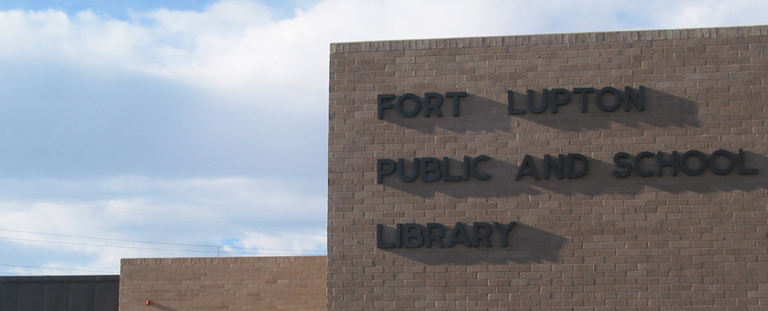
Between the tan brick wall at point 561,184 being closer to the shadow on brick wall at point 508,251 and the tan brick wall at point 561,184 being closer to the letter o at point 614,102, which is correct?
the shadow on brick wall at point 508,251

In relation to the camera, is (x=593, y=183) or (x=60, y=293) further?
(x=60, y=293)

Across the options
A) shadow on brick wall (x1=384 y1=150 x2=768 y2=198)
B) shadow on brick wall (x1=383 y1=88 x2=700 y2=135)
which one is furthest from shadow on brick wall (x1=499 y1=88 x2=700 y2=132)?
shadow on brick wall (x1=384 y1=150 x2=768 y2=198)

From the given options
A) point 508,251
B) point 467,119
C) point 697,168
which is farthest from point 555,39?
point 508,251

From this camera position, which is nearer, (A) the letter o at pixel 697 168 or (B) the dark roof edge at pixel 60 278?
(A) the letter o at pixel 697 168

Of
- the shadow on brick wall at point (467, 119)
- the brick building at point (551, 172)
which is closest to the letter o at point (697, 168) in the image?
the brick building at point (551, 172)

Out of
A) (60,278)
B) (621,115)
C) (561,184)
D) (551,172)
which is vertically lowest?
(60,278)

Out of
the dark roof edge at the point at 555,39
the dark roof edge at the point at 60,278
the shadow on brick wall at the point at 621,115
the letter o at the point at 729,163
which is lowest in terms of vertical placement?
the dark roof edge at the point at 60,278

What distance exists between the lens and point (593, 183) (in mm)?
16406

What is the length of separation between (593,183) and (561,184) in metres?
0.60

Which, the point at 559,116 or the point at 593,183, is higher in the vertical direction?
the point at 559,116

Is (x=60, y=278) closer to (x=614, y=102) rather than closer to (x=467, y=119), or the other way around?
(x=467, y=119)

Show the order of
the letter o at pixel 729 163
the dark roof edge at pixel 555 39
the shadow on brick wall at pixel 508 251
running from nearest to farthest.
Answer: the letter o at pixel 729 163 < the shadow on brick wall at pixel 508 251 < the dark roof edge at pixel 555 39

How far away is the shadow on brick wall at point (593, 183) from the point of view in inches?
636

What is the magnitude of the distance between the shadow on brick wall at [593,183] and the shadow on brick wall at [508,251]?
Result: 77cm
